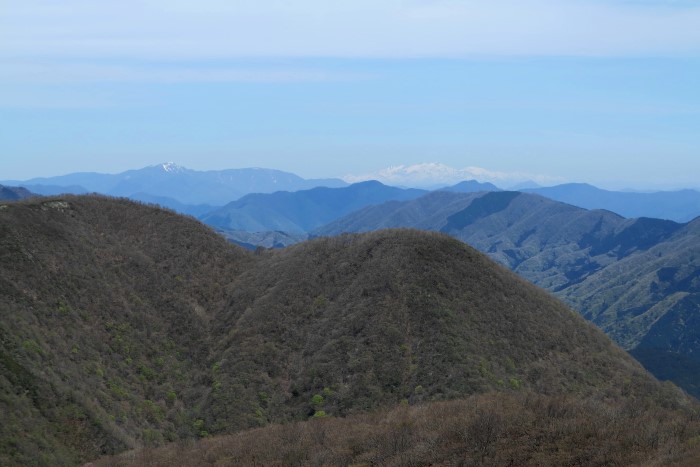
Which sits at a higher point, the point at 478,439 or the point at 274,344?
the point at 478,439

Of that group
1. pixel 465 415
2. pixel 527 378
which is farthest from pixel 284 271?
pixel 465 415

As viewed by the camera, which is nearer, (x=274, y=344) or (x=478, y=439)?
(x=478, y=439)

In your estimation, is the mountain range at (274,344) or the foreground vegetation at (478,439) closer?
the foreground vegetation at (478,439)

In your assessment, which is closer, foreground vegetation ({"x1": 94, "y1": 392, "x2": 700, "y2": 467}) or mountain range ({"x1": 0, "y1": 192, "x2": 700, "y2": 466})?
foreground vegetation ({"x1": 94, "y1": 392, "x2": 700, "y2": 467})

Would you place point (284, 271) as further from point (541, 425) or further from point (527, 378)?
point (541, 425)
